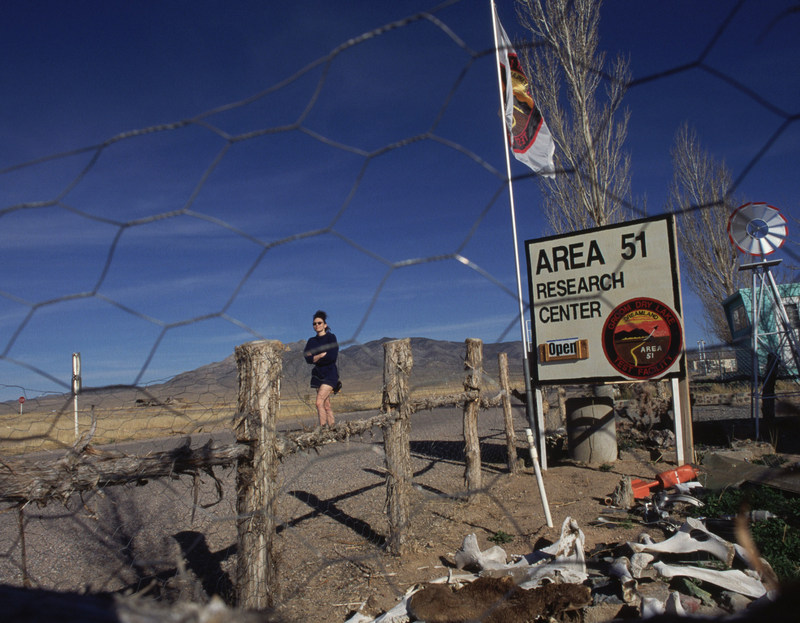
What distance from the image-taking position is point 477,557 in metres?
3.15

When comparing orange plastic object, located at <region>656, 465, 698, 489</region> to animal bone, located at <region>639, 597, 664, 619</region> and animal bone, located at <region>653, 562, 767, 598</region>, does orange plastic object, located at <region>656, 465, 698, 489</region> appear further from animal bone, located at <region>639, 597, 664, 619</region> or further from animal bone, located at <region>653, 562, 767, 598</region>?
animal bone, located at <region>639, 597, 664, 619</region>

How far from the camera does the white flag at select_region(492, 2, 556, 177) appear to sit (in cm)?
357

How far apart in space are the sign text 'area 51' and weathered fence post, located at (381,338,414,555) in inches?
57.4

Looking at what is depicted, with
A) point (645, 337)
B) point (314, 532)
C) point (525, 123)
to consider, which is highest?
point (525, 123)

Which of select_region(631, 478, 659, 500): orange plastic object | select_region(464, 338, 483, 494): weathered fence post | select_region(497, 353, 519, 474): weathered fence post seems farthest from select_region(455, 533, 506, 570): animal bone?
select_region(497, 353, 519, 474): weathered fence post

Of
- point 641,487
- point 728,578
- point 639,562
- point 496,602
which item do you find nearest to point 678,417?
point 641,487

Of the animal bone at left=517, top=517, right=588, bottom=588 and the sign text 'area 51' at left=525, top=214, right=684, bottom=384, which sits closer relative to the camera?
the animal bone at left=517, top=517, right=588, bottom=588

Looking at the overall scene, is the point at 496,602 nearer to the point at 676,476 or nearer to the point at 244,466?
the point at 244,466

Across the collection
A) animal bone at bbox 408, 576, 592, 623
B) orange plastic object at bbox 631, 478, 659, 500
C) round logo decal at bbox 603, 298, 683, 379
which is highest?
round logo decal at bbox 603, 298, 683, 379

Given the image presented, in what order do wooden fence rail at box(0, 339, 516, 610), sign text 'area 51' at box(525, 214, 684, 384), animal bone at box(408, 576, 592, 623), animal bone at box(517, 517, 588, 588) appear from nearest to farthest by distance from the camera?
wooden fence rail at box(0, 339, 516, 610) → animal bone at box(408, 576, 592, 623) → animal bone at box(517, 517, 588, 588) → sign text 'area 51' at box(525, 214, 684, 384)

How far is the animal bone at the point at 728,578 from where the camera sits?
253 cm

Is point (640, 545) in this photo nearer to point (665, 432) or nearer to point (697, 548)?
point (697, 548)

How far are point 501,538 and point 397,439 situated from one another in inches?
39.6

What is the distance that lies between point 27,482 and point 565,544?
2.53 metres
